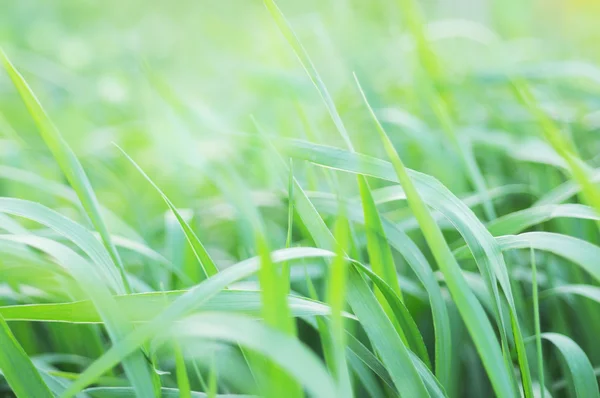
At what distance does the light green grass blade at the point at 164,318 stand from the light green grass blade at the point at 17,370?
0.05 metres

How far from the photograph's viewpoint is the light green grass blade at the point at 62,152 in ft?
1.08

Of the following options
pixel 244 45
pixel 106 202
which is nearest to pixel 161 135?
pixel 106 202

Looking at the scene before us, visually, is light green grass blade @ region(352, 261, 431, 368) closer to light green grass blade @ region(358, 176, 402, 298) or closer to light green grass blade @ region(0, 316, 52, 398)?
light green grass blade @ region(358, 176, 402, 298)

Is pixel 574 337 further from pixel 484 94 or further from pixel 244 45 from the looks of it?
pixel 244 45

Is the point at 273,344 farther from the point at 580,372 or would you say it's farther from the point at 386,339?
the point at 580,372

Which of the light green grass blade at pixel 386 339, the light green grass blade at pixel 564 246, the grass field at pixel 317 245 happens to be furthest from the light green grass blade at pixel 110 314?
the light green grass blade at pixel 564 246

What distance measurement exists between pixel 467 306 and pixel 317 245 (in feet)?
0.34

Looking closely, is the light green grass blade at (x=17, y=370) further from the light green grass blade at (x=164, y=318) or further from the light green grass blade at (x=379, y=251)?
the light green grass blade at (x=379, y=251)

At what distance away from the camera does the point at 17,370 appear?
0.30 m

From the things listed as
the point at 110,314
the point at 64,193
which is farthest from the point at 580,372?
the point at 64,193

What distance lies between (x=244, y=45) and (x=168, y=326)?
1.70 m

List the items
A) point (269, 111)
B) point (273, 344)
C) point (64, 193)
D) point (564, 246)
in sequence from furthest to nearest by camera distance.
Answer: point (269, 111) → point (64, 193) → point (564, 246) → point (273, 344)

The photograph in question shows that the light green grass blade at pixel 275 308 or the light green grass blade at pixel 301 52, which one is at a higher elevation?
the light green grass blade at pixel 301 52

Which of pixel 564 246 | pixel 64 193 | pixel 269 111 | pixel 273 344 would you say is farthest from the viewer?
pixel 269 111
